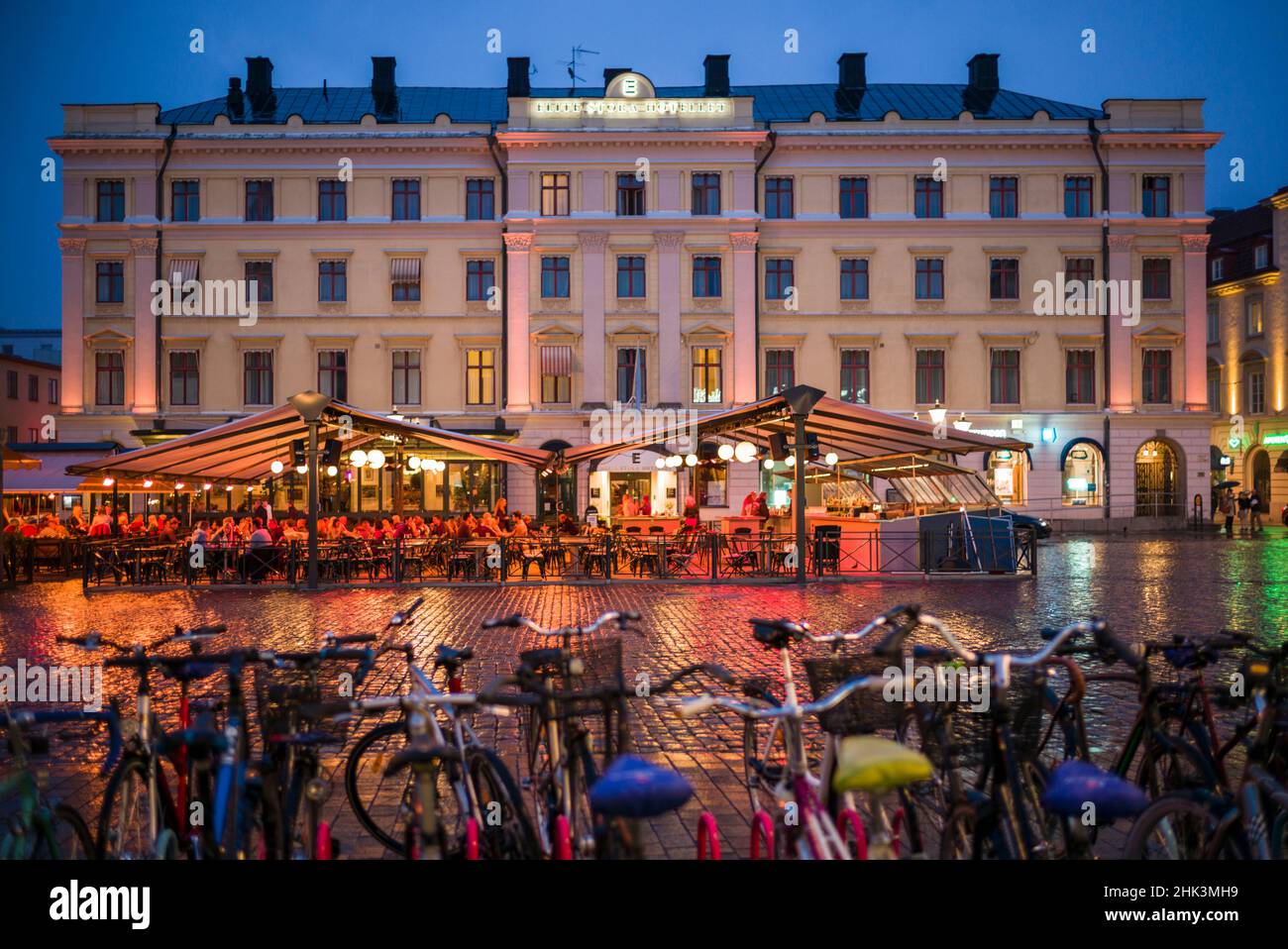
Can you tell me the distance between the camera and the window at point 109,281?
129ft

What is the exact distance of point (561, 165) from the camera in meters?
38.8

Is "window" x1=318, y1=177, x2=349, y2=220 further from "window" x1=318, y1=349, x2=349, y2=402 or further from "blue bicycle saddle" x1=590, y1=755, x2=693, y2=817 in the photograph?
"blue bicycle saddle" x1=590, y1=755, x2=693, y2=817

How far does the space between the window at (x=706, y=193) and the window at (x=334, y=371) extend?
45.8 feet

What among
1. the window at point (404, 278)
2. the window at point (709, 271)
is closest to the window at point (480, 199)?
the window at point (404, 278)

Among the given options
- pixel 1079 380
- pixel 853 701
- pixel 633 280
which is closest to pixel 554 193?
pixel 633 280

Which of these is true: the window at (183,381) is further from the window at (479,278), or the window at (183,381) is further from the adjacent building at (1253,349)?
the adjacent building at (1253,349)

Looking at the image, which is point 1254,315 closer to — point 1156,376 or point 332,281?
point 1156,376

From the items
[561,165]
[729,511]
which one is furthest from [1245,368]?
[561,165]

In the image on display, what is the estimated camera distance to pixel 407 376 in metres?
39.5

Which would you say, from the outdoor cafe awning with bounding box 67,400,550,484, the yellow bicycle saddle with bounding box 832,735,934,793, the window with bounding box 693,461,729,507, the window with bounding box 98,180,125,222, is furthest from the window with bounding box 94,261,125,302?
the yellow bicycle saddle with bounding box 832,735,934,793

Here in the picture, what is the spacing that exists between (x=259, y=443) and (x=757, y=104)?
2951cm
